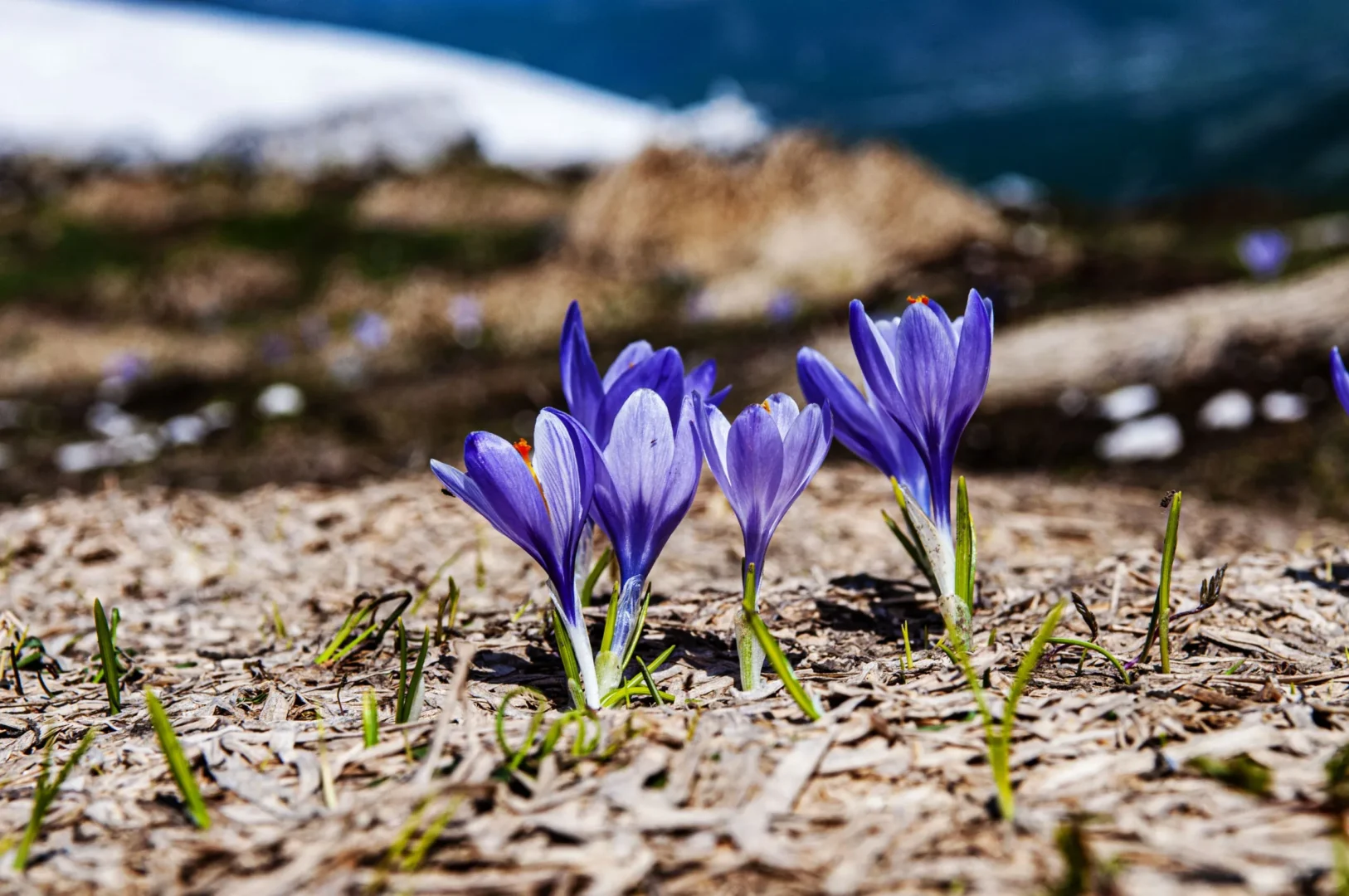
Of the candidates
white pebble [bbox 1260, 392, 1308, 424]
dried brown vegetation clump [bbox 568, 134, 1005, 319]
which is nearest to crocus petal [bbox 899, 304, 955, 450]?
white pebble [bbox 1260, 392, 1308, 424]

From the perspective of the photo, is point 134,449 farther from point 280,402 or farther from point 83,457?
point 280,402

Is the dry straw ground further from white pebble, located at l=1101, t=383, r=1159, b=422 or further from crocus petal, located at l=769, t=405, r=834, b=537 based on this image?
white pebble, located at l=1101, t=383, r=1159, b=422

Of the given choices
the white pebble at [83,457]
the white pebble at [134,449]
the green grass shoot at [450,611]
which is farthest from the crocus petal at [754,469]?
the white pebble at [83,457]

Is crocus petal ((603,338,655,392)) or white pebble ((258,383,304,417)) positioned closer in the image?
crocus petal ((603,338,655,392))

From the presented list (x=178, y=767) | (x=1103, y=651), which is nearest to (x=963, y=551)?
(x=1103, y=651)

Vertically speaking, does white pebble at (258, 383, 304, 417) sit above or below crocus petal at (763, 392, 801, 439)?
above

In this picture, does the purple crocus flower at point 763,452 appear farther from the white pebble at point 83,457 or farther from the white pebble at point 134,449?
the white pebble at point 83,457
